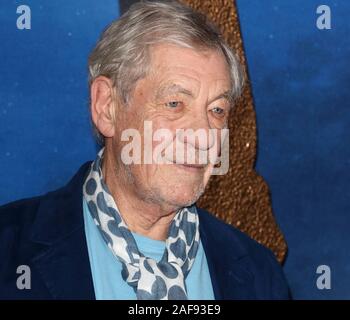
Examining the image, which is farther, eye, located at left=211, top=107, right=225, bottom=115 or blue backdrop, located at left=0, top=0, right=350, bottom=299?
blue backdrop, located at left=0, top=0, right=350, bottom=299

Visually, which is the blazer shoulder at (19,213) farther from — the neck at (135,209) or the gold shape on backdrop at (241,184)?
the gold shape on backdrop at (241,184)

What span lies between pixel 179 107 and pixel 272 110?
25.8 inches

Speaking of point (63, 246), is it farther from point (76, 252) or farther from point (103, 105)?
point (103, 105)

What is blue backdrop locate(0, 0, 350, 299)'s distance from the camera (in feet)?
5.94

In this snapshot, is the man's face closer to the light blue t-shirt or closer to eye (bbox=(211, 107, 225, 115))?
eye (bbox=(211, 107, 225, 115))

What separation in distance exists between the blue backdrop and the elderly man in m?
0.39

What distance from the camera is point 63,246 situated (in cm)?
137

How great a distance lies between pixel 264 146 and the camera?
6.56ft

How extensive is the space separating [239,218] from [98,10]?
620mm

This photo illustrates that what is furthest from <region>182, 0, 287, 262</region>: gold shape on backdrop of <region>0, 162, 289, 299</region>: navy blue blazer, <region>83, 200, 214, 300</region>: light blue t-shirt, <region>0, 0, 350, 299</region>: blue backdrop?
<region>83, 200, 214, 300</region>: light blue t-shirt

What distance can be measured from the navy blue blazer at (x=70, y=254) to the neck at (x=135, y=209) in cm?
7

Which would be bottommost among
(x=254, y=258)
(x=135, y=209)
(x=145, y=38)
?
(x=254, y=258)

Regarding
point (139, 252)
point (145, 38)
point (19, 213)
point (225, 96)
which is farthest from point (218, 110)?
point (19, 213)

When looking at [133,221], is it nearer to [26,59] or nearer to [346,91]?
[26,59]
